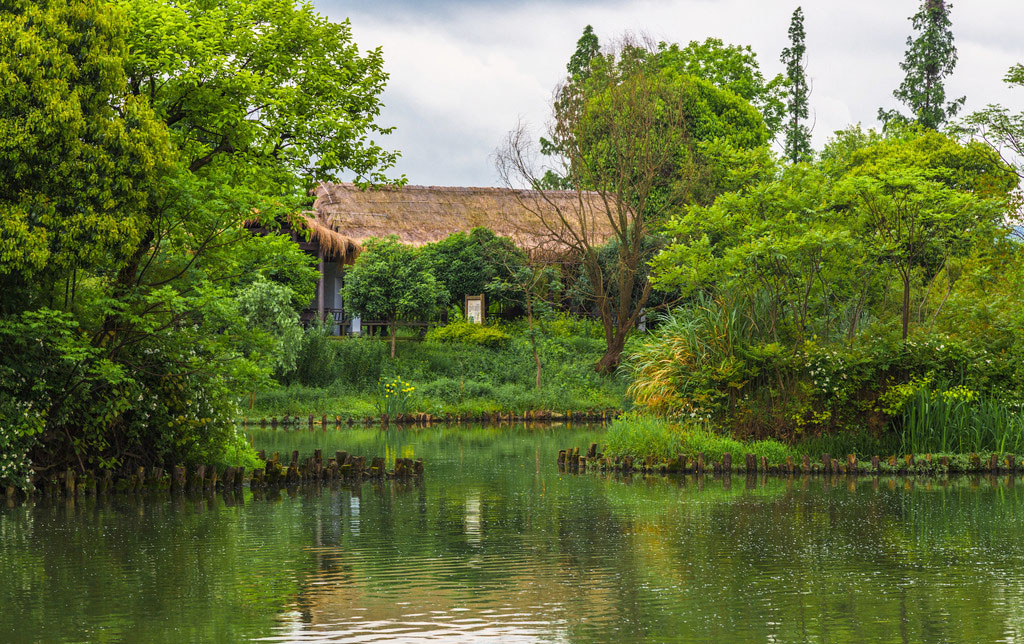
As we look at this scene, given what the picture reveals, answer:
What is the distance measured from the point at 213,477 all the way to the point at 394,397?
58.7 feet

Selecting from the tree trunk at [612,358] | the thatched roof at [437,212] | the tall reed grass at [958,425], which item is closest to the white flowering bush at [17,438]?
the tall reed grass at [958,425]

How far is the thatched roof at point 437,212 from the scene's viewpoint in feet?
162

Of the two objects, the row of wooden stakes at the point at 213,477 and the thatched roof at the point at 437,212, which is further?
the thatched roof at the point at 437,212

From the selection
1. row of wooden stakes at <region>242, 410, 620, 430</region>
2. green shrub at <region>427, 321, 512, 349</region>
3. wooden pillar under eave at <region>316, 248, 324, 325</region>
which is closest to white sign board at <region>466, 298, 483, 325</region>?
green shrub at <region>427, 321, 512, 349</region>

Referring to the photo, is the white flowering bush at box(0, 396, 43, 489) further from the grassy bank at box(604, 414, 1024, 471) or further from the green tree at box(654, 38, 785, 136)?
the green tree at box(654, 38, 785, 136)

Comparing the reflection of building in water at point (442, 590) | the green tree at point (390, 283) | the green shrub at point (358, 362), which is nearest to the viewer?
the reflection of building in water at point (442, 590)

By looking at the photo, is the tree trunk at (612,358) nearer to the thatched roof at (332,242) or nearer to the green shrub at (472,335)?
the green shrub at (472,335)

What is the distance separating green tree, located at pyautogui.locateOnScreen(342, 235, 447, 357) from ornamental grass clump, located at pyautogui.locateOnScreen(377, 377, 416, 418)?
378cm

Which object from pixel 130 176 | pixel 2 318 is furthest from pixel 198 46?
pixel 2 318

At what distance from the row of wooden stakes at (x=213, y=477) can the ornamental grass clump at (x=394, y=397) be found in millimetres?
14973

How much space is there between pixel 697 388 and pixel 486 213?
3270 centimetres

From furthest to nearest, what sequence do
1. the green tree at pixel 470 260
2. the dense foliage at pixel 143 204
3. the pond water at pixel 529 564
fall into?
the green tree at pixel 470 260 → the dense foliage at pixel 143 204 → the pond water at pixel 529 564

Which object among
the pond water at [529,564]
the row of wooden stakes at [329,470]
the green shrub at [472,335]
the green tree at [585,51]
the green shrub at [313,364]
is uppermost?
the green tree at [585,51]

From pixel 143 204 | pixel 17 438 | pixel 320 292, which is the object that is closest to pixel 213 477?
pixel 17 438
